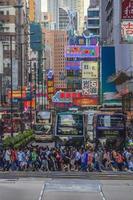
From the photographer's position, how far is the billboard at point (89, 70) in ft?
360

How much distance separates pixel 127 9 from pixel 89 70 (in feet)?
270

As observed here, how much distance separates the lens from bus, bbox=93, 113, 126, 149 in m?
50.2

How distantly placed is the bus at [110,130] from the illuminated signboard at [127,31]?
65.7 feet

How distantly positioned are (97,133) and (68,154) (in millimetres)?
11940

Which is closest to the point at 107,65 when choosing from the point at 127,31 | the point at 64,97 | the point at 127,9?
the point at 64,97

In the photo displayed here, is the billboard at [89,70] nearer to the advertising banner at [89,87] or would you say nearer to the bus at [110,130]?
the advertising banner at [89,87]

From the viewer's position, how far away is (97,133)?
51656 mm

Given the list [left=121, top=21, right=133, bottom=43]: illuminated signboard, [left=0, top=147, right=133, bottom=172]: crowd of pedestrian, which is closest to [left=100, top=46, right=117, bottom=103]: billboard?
[left=0, top=147, right=133, bottom=172]: crowd of pedestrian

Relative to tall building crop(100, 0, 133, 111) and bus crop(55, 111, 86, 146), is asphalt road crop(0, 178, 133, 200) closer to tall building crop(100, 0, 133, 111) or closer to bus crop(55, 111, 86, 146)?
tall building crop(100, 0, 133, 111)

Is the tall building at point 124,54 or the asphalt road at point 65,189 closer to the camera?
the asphalt road at point 65,189

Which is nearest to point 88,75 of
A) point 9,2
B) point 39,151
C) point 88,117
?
point 88,117

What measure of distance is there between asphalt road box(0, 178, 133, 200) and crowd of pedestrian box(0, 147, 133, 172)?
6201 millimetres

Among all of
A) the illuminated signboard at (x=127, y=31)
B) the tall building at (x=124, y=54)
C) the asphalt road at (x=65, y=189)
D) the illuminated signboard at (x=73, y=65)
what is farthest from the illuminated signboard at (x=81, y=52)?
the illuminated signboard at (x=127, y=31)

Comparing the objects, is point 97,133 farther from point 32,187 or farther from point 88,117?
point 32,187
